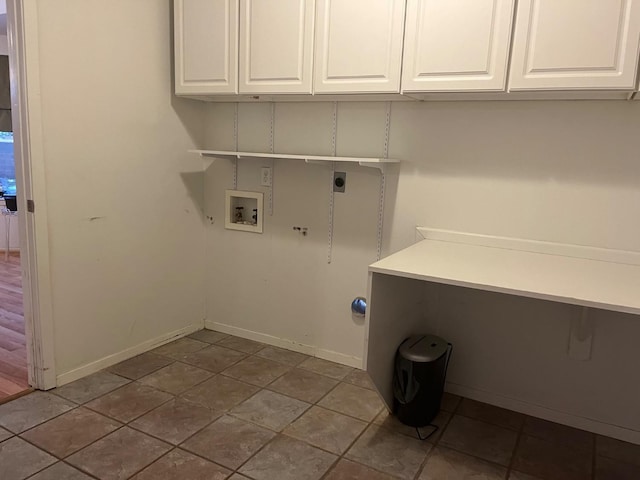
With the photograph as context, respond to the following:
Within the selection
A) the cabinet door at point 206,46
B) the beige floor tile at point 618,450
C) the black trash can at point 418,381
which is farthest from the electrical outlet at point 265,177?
the beige floor tile at point 618,450

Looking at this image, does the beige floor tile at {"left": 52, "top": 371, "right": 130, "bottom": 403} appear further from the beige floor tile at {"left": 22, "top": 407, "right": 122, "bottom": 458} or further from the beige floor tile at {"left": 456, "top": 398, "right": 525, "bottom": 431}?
the beige floor tile at {"left": 456, "top": 398, "right": 525, "bottom": 431}

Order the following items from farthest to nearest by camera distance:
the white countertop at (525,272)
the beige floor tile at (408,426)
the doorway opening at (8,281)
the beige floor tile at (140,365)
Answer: the beige floor tile at (140,365) < the doorway opening at (8,281) < the beige floor tile at (408,426) < the white countertop at (525,272)

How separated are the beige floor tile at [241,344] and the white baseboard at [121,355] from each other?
276 millimetres

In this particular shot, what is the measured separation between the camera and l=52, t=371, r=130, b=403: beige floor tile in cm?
244

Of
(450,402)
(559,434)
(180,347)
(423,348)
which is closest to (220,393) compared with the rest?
(180,347)

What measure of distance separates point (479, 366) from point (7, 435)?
7.32 ft

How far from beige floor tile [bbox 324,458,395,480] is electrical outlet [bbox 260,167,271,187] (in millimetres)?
1691

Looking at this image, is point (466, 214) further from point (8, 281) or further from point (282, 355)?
point (8, 281)

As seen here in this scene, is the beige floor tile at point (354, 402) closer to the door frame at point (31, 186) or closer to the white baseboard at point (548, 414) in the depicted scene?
the white baseboard at point (548, 414)

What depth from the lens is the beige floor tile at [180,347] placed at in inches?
119

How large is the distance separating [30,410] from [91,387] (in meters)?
0.30

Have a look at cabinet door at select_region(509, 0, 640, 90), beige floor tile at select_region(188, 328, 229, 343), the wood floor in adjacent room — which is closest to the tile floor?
the wood floor in adjacent room

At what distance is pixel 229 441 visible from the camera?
2.12 metres

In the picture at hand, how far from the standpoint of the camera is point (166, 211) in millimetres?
3041
